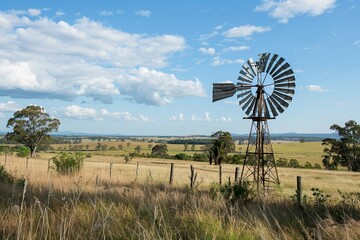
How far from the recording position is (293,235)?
5.08 m

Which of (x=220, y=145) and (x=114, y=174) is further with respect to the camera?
(x=220, y=145)

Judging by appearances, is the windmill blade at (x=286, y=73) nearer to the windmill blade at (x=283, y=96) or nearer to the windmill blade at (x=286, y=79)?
the windmill blade at (x=286, y=79)

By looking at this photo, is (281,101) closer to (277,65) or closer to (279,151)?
(277,65)

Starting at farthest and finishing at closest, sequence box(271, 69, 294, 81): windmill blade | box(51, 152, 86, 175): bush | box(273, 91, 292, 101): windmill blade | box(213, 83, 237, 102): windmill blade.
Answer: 1. box(213, 83, 237, 102): windmill blade
2. box(51, 152, 86, 175): bush
3. box(273, 91, 292, 101): windmill blade
4. box(271, 69, 294, 81): windmill blade

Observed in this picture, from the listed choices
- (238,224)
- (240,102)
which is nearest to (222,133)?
(240,102)

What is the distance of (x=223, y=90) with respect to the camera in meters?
20.2

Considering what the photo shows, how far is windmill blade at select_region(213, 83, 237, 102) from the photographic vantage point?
2002 cm

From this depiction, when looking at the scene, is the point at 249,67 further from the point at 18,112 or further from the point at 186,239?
the point at 18,112

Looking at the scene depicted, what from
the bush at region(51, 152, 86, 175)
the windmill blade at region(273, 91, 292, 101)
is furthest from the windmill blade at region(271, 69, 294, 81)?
the bush at region(51, 152, 86, 175)

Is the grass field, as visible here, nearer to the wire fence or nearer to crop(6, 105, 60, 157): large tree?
crop(6, 105, 60, 157): large tree

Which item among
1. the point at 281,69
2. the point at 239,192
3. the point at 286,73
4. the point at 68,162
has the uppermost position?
the point at 281,69

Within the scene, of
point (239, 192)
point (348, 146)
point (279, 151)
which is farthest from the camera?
point (279, 151)

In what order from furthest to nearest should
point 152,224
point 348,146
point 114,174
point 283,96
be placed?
point 348,146
point 114,174
point 283,96
point 152,224

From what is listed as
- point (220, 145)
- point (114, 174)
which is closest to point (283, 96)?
point (114, 174)
